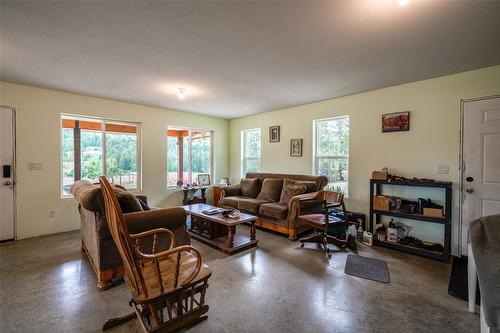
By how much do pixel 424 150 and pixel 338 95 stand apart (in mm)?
1551

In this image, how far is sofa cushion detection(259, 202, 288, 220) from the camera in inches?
142

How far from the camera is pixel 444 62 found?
2604mm

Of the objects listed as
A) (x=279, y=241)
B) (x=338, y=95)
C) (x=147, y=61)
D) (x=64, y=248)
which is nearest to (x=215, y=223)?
(x=279, y=241)

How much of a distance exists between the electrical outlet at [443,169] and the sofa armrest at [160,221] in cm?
335

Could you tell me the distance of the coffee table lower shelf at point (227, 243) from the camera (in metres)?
3.02

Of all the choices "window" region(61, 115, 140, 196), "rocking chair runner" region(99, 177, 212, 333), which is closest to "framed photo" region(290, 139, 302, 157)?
"window" region(61, 115, 140, 196)

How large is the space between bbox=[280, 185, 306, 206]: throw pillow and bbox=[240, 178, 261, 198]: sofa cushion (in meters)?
0.82

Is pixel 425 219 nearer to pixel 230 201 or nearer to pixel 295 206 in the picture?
pixel 295 206

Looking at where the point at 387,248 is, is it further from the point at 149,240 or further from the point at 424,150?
the point at 149,240

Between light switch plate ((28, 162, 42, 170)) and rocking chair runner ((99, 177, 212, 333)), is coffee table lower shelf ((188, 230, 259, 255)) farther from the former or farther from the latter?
light switch plate ((28, 162, 42, 170))

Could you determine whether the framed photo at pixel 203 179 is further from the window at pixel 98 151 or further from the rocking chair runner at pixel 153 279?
the rocking chair runner at pixel 153 279

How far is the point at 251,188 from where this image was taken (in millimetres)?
4855

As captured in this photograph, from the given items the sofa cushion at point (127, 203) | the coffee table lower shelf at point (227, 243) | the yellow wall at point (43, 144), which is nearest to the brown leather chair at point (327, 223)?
the coffee table lower shelf at point (227, 243)

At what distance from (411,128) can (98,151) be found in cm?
530
